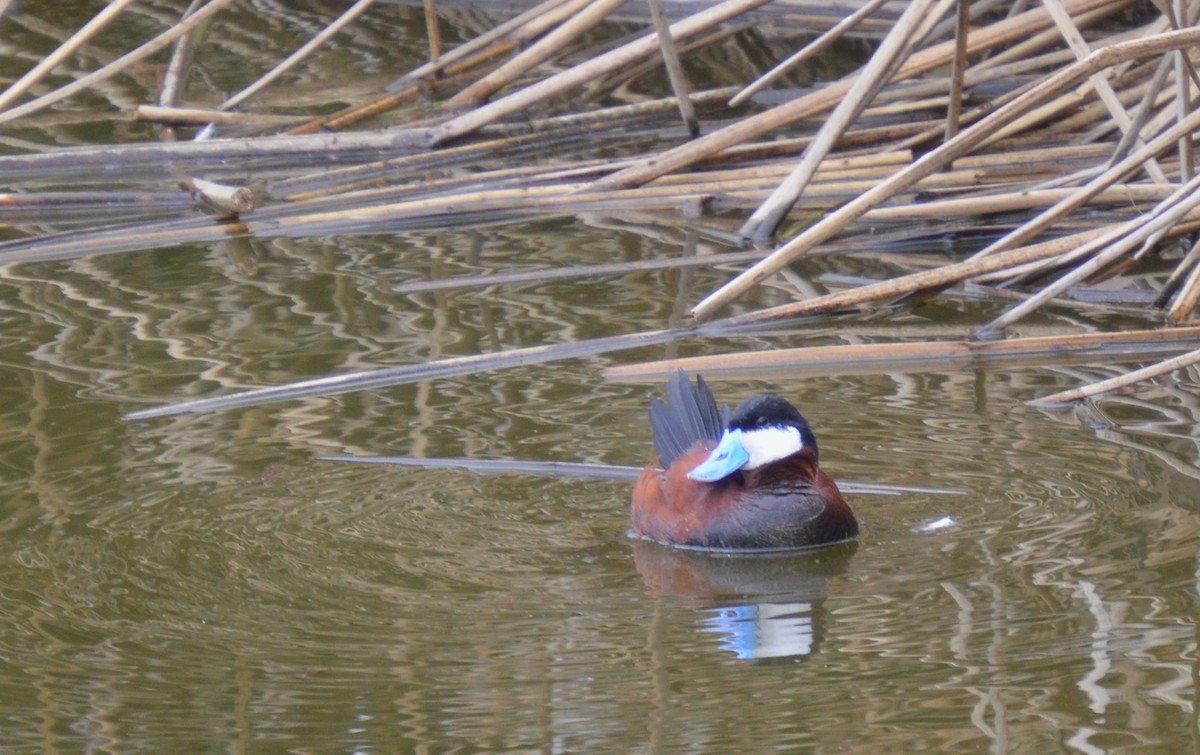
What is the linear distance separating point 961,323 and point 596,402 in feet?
4.45

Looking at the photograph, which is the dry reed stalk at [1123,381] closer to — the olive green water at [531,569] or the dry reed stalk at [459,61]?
the olive green water at [531,569]

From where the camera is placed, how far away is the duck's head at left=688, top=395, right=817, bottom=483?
4.16m

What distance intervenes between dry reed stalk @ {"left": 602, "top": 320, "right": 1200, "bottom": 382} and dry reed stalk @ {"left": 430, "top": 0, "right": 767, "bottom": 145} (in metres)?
2.37

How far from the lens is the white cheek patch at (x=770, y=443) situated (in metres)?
4.16

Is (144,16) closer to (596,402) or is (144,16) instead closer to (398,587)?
(596,402)

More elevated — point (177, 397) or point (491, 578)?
point (177, 397)

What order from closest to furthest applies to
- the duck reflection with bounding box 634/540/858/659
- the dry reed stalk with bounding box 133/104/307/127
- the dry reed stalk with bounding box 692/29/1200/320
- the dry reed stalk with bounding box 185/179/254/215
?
the duck reflection with bounding box 634/540/858/659 → the dry reed stalk with bounding box 692/29/1200/320 → the dry reed stalk with bounding box 185/179/254/215 → the dry reed stalk with bounding box 133/104/307/127

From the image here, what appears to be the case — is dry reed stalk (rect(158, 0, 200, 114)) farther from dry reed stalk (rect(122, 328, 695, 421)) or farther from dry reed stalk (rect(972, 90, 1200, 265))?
dry reed stalk (rect(972, 90, 1200, 265))

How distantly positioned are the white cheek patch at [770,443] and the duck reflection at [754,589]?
0.22m

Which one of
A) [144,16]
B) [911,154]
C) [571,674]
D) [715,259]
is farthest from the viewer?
[144,16]

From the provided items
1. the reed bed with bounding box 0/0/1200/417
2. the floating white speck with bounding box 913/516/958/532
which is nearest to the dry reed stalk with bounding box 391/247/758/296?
the reed bed with bounding box 0/0/1200/417

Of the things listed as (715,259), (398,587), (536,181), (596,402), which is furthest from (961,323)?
(398,587)

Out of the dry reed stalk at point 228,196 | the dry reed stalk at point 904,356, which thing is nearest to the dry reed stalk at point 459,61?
the dry reed stalk at point 228,196

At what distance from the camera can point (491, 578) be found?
12.5ft
